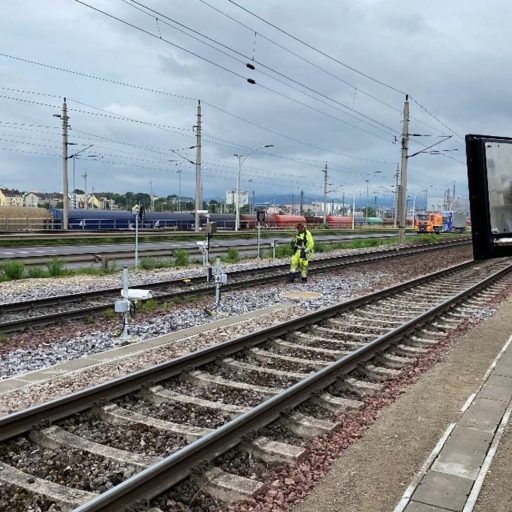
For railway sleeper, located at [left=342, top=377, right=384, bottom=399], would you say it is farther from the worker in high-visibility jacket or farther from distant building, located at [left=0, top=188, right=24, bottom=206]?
distant building, located at [left=0, top=188, right=24, bottom=206]

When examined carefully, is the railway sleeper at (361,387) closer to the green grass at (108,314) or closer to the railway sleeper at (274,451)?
the railway sleeper at (274,451)

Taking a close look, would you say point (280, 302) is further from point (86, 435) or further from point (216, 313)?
point (86, 435)

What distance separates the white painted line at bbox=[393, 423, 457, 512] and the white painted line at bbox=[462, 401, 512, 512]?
369 millimetres

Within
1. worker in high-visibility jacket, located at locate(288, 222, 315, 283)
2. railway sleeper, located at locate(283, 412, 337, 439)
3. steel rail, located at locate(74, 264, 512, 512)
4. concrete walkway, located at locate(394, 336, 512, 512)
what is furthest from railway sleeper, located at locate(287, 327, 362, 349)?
worker in high-visibility jacket, located at locate(288, 222, 315, 283)

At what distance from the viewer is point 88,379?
7.05m

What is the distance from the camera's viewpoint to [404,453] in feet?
16.2

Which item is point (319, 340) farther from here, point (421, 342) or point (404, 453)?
point (404, 453)

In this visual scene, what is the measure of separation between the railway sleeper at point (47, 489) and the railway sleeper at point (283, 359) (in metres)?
4.03

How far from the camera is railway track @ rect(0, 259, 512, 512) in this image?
13.9ft

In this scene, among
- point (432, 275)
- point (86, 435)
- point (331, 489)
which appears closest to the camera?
point (331, 489)

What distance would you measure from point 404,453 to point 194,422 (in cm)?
199

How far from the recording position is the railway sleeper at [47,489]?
13.1 feet

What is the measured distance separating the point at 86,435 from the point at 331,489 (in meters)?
2.30

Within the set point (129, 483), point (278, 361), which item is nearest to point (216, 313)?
point (278, 361)
